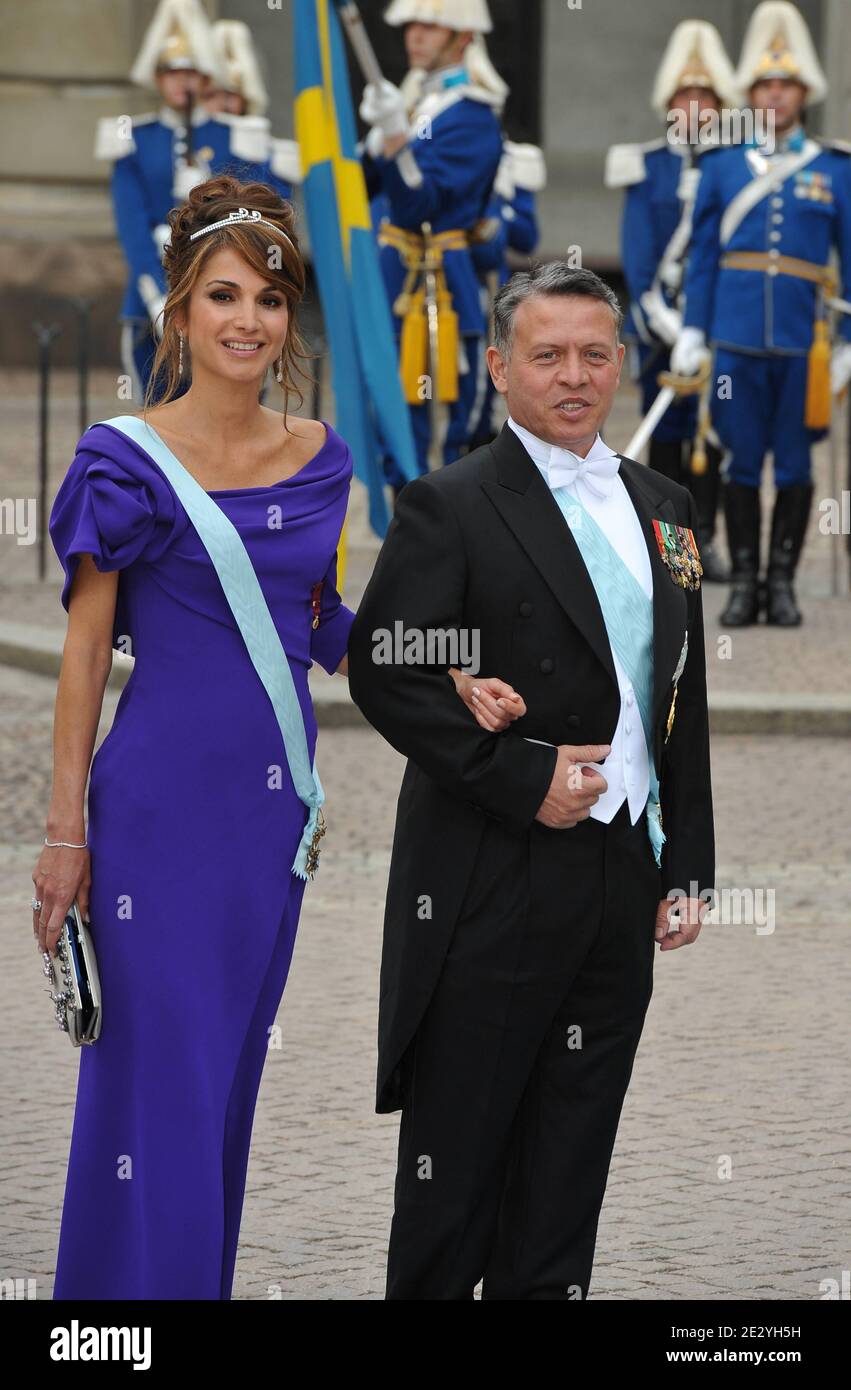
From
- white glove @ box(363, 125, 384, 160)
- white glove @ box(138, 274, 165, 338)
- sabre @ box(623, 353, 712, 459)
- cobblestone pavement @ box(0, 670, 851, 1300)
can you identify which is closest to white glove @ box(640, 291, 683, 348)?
sabre @ box(623, 353, 712, 459)

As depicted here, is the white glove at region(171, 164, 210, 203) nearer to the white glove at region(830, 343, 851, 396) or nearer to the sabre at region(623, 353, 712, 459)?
the sabre at region(623, 353, 712, 459)

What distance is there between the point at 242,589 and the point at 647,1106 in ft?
7.87

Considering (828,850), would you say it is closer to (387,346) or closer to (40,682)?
(387,346)

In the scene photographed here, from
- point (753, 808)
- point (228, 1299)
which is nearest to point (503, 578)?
point (228, 1299)

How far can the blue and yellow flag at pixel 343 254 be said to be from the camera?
938 centimetres

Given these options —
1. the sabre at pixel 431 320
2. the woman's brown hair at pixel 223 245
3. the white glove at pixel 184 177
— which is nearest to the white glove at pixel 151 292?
the white glove at pixel 184 177

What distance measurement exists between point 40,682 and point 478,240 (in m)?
3.33

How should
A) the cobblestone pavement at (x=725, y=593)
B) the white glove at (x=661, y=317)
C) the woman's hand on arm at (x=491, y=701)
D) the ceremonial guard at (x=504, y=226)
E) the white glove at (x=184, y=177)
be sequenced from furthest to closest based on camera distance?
the white glove at (x=184, y=177) < the white glove at (x=661, y=317) < the ceremonial guard at (x=504, y=226) < the cobblestone pavement at (x=725, y=593) < the woman's hand on arm at (x=491, y=701)

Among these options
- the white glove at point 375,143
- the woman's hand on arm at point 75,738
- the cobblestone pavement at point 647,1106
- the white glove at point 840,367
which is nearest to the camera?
the woman's hand on arm at point 75,738

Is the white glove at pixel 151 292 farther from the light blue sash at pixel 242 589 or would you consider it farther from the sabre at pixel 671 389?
the light blue sash at pixel 242 589

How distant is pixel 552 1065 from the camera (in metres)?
3.83

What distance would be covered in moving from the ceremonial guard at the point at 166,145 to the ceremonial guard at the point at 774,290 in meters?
3.20

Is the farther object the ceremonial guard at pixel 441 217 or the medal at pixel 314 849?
the ceremonial guard at pixel 441 217
